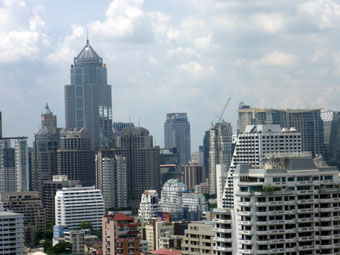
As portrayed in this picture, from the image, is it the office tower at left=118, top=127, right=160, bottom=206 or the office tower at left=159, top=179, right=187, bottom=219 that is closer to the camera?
the office tower at left=159, top=179, right=187, bottom=219

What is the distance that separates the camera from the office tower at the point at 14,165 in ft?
573

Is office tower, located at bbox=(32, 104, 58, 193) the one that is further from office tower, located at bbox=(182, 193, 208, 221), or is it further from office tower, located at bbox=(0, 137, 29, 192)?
office tower, located at bbox=(182, 193, 208, 221)

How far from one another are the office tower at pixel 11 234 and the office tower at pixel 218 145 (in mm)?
91412

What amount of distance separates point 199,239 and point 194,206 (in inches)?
2920

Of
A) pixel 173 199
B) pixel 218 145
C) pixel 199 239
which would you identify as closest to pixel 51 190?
pixel 173 199

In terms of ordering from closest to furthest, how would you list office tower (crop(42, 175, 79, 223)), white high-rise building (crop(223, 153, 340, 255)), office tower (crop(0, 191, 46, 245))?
white high-rise building (crop(223, 153, 340, 255))
office tower (crop(0, 191, 46, 245))
office tower (crop(42, 175, 79, 223))

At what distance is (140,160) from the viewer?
17788 centimetres

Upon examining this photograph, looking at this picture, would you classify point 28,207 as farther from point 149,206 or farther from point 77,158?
point 77,158

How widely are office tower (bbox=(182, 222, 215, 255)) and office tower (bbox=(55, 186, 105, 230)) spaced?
63.0 m

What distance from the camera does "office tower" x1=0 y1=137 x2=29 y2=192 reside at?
174500 mm

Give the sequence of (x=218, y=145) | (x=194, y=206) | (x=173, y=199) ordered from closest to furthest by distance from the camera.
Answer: (x=194, y=206) → (x=173, y=199) → (x=218, y=145)

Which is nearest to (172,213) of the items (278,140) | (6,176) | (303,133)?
(303,133)

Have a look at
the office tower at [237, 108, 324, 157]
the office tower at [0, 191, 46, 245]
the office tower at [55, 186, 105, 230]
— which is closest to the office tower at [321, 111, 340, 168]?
the office tower at [237, 108, 324, 157]

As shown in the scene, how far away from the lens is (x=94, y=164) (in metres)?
176
